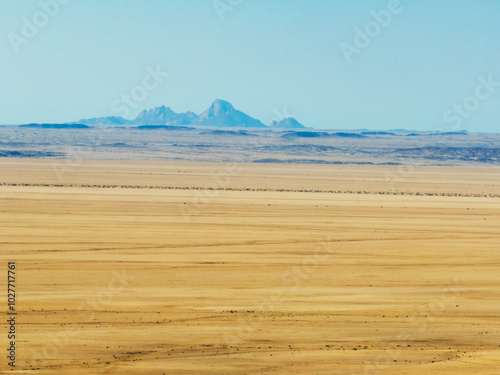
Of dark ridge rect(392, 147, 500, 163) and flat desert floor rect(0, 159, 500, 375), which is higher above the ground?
dark ridge rect(392, 147, 500, 163)

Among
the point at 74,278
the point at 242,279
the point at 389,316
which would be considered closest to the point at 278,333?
the point at 389,316

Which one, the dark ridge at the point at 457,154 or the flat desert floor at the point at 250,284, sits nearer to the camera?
the flat desert floor at the point at 250,284

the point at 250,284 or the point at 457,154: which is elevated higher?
the point at 457,154

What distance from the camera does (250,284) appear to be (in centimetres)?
1842

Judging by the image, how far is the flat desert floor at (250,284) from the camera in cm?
1315

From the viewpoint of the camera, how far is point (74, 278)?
18453 mm

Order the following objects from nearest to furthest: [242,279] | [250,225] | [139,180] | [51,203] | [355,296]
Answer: [355,296]
[242,279]
[250,225]
[51,203]
[139,180]

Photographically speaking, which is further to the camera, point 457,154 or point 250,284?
point 457,154

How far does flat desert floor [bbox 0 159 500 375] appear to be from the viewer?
13.1 metres

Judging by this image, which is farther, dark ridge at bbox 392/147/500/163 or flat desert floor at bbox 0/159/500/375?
dark ridge at bbox 392/147/500/163

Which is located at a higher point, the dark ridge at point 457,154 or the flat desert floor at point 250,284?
the dark ridge at point 457,154

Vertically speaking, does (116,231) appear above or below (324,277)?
above

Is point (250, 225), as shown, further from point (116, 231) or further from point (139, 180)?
point (139, 180)

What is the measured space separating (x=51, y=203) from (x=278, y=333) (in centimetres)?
2218
